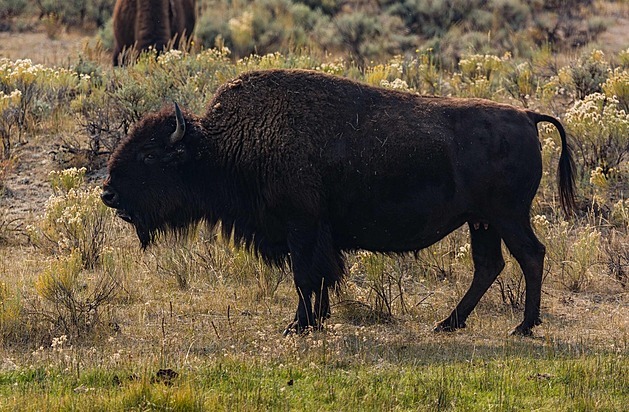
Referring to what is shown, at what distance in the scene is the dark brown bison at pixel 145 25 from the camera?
17.1 metres

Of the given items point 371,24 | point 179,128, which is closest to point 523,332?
point 179,128

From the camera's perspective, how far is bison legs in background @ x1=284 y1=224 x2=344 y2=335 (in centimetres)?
797

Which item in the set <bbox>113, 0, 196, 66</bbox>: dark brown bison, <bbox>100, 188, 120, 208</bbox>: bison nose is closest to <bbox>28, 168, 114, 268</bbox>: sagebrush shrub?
<bbox>100, 188, 120, 208</bbox>: bison nose

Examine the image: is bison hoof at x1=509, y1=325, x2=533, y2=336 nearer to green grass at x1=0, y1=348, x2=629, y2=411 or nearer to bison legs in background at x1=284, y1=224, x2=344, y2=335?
green grass at x1=0, y1=348, x2=629, y2=411

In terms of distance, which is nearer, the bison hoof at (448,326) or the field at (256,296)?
the field at (256,296)

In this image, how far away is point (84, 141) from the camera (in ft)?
42.5

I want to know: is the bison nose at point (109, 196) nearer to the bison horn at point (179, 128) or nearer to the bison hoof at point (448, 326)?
the bison horn at point (179, 128)

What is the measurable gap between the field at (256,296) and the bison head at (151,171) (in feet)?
2.41

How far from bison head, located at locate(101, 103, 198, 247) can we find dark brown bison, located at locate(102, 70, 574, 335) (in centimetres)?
1

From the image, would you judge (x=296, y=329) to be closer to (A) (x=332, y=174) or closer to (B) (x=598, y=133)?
(A) (x=332, y=174)

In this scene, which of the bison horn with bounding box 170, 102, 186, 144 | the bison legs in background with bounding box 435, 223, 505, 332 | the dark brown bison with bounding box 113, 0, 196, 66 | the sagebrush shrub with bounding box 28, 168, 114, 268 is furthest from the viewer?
the dark brown bison with bounding box 113, 0, 196, 66

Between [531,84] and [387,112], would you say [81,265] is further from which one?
[531,84]

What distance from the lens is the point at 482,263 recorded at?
846cm

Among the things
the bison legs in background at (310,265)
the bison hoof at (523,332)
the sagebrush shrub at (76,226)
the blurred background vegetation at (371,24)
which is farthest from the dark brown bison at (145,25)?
the bison hoof at (523,332)
